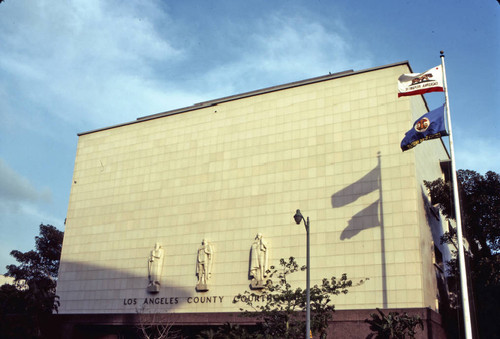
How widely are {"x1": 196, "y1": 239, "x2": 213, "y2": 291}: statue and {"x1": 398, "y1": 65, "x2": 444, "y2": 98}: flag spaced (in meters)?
19.5

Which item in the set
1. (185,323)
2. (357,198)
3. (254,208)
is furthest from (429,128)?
(185,323)

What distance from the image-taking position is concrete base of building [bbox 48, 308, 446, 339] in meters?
33.5

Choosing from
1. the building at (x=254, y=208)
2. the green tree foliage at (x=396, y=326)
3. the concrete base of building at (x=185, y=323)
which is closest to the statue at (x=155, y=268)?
the building at (x=254, y=208)

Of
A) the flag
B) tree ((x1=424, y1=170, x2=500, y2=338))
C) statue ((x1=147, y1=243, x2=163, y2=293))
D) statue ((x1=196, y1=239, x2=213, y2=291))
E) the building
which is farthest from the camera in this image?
statue ((x1=147, y1=243, x2=163, y2=293))

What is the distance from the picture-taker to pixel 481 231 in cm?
4175

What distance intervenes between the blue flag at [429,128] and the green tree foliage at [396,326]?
1050 cm

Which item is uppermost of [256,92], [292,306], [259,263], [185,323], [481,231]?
[256,92]

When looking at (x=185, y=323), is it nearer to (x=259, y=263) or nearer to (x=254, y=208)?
(x=259, y=263)

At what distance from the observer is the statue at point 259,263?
38.5m

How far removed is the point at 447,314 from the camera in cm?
3903

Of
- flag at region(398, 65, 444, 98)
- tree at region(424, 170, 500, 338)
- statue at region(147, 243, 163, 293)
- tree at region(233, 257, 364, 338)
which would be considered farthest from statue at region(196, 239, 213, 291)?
flag at region(398, 65, 444, 98)

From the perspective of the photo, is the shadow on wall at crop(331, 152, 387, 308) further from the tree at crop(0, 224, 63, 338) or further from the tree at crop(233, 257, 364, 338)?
the tree at crop(0, 224, 63, 338)

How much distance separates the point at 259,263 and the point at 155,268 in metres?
9.60

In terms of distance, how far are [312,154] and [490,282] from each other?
1633 cm
